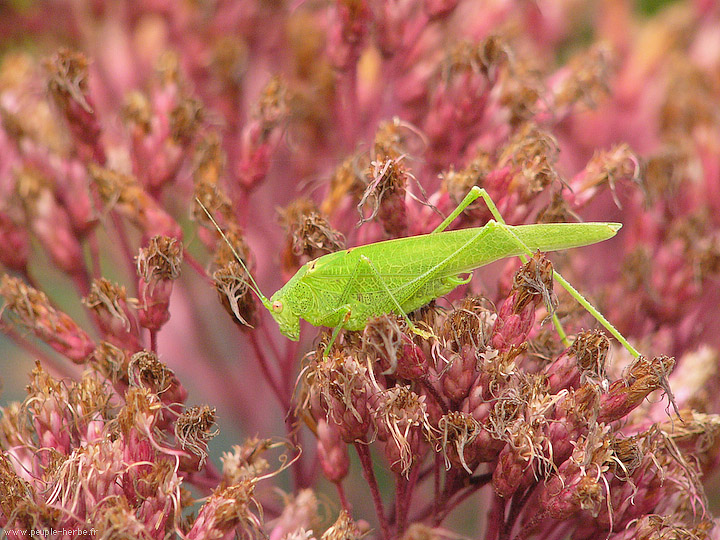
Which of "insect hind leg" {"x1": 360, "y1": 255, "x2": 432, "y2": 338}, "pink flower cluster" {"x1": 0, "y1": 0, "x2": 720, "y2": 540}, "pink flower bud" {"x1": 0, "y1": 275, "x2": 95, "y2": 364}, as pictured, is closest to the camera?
"pink flower cluster" {"x1": 0, "y1": 0, "x2": 720, "y2": 540}

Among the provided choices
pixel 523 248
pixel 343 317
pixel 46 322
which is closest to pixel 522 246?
pixel 523 248

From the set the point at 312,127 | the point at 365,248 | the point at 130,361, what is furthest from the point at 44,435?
the point at 312,127

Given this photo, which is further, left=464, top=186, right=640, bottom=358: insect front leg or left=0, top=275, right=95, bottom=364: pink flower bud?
left=0, top=275, right=95, bottom=364: pink flower bud

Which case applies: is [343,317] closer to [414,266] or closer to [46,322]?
[414,266]

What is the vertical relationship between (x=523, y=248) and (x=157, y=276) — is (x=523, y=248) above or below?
below

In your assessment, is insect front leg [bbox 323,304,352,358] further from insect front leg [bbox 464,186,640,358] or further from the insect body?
insect front leg [bbox 464,186,640,358]

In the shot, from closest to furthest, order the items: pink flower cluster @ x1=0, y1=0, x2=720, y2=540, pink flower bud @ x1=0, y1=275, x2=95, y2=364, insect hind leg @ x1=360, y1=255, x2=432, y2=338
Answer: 1. pink flower cluster @ x1=0, y1=0, x2=720, y2=540
2. insect hind leg @ x1=360, y1=255, x2=432, y2=338
3. pink flower bud @ x1=0, y1=275, x2=95, y2=364

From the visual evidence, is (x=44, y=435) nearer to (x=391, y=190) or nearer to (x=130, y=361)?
(x=130, y=361)

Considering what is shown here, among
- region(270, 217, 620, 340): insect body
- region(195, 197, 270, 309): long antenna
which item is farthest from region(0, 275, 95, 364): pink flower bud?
region(270, 217, 620, 340): insect body
